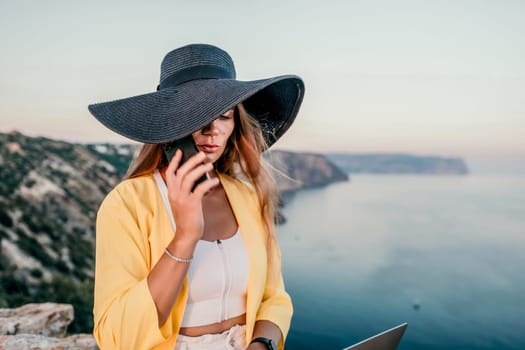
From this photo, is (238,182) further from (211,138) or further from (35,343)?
(35,343)

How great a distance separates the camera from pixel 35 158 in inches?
653

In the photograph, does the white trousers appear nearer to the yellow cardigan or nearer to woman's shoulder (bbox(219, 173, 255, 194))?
the yellow cardigan

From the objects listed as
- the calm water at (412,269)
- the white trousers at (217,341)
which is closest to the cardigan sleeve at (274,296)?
the white trousers at (217,341)

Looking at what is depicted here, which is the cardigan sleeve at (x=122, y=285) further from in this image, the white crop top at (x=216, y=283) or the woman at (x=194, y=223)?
the white crop top at (x=216, y=283)

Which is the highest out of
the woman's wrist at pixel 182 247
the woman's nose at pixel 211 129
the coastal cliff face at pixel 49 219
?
the woman's nose at pixel 211 129

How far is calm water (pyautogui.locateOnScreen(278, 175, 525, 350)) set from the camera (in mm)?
20797

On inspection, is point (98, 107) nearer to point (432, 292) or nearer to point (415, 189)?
point (432, 292)

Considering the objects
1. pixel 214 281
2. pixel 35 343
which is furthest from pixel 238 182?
pixel 35 343

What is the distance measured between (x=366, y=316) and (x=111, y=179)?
14.1 meters

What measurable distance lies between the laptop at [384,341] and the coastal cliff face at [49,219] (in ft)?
2.19

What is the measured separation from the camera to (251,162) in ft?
5.42

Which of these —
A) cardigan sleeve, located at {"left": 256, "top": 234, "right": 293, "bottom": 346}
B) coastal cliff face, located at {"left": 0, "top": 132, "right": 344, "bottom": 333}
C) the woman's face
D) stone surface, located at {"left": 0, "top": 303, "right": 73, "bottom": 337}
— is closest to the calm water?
coastal cliff face, located at {"left": 0, "top": 132, "right": 344, "bottom": 333}

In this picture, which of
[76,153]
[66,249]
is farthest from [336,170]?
[66,249]

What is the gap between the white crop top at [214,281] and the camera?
1274mm
